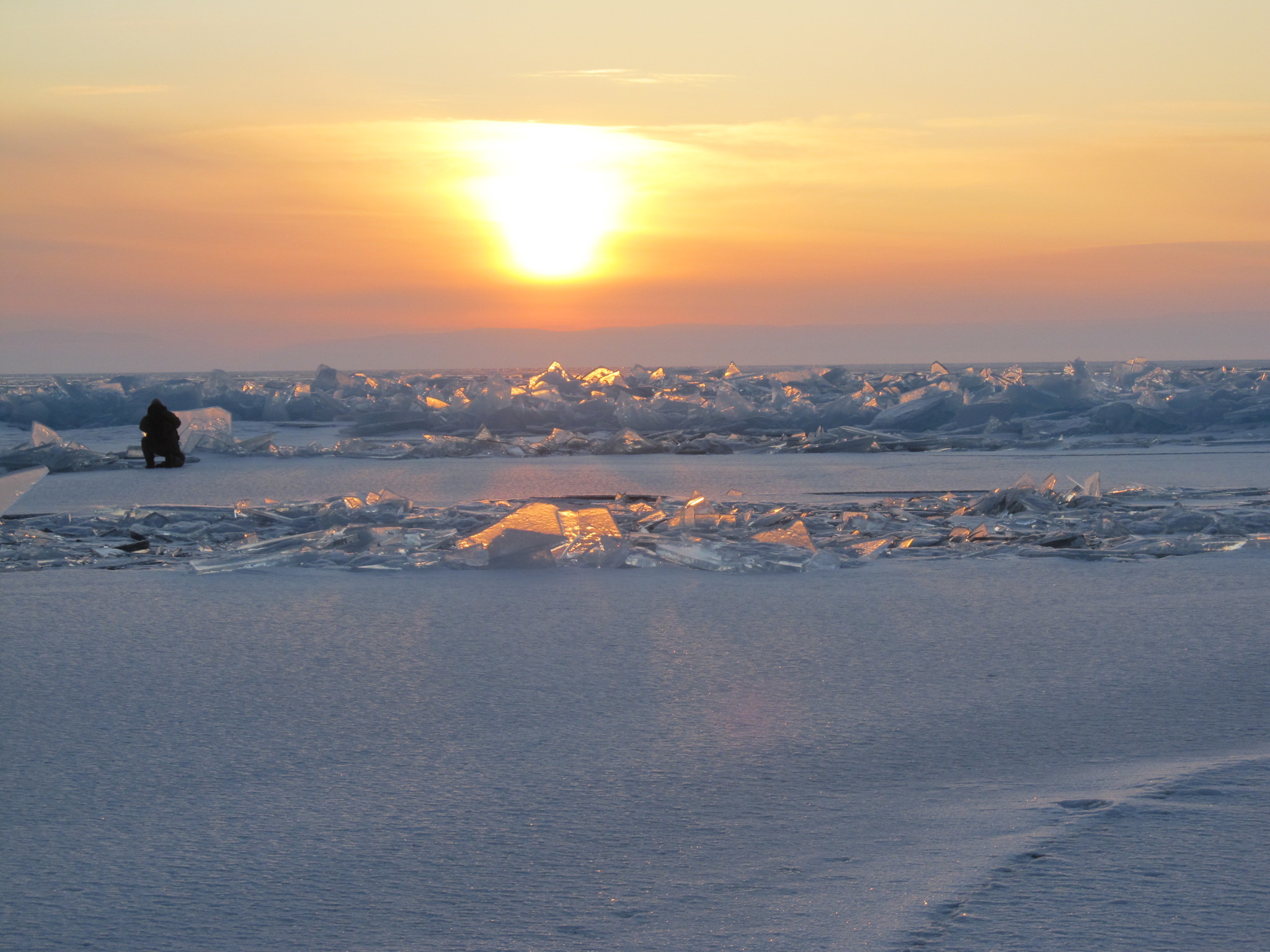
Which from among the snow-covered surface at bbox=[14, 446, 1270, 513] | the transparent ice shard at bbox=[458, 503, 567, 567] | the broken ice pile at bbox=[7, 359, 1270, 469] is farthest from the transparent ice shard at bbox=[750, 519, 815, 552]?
the broken ice pile at bbox=[7, 359, 1270, 469]

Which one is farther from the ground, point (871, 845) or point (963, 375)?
point (963, 375)

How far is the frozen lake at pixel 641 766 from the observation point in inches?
51.9

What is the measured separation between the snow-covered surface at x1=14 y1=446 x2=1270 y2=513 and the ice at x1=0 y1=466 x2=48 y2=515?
297 cm

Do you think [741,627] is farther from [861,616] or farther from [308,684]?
[308,684]

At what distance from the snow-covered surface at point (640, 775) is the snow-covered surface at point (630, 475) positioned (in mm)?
3390

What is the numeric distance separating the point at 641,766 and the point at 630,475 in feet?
19.7

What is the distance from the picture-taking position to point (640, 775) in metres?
1.83

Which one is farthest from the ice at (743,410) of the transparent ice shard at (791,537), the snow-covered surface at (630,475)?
the transparent ice shard at (791,537)

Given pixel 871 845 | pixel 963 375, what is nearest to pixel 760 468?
pixel 871 845

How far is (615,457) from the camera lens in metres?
9.56

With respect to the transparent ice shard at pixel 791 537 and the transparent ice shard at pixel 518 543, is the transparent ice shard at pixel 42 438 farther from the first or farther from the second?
the transparent ice shard at pixel 791 537

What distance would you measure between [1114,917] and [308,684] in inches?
69.1

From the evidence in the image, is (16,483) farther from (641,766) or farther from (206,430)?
(206,430)

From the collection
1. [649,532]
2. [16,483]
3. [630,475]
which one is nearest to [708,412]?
[630,475]
